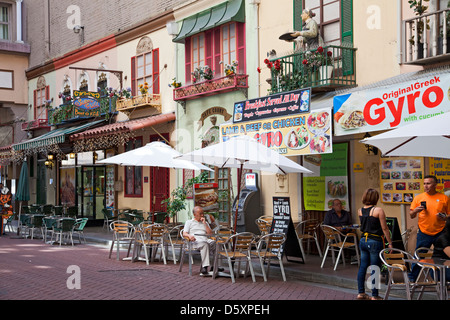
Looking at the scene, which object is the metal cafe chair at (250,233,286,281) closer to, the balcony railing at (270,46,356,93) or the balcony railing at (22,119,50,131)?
the balcony railing at (270,46,356,93)

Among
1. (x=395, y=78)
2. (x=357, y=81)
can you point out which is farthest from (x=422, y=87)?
(x=357, y=81)

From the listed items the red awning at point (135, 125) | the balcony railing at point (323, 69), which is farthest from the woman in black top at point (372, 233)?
the red awning at point (135, 125)

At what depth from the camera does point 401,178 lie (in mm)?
12258

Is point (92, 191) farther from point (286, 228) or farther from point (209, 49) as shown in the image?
point (286, 228)

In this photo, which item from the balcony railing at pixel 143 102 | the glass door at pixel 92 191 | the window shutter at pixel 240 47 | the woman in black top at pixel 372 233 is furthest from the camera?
the glass door at pixel 92 191

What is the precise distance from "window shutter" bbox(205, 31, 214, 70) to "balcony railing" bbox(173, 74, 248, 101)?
77cm

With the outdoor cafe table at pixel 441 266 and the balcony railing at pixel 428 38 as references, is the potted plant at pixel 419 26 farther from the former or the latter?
the outdoor cafe table at pixel 441 266

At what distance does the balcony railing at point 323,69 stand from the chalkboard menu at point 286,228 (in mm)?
2831

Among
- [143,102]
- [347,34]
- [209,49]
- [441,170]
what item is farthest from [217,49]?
[441,170]

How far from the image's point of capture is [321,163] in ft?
46.4

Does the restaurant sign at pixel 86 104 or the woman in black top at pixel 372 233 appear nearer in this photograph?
the woman in black top at pixel 372 233

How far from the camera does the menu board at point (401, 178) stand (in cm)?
1195
